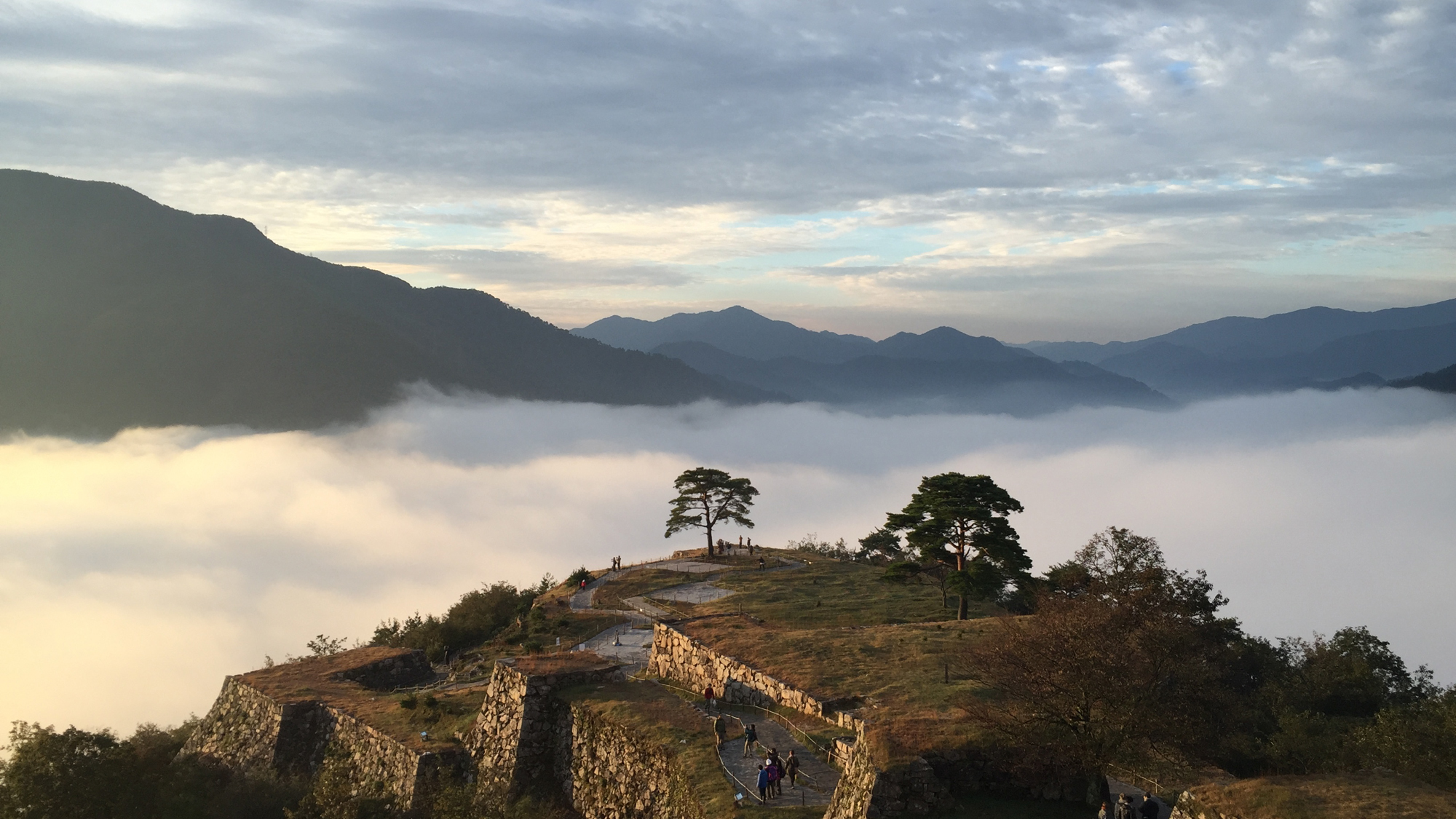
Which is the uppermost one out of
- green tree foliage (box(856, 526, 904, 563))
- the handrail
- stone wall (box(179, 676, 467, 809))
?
the handrail

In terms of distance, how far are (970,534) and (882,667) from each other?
628 inches

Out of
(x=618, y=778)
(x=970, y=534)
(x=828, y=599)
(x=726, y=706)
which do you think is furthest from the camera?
(x=828, y=599)

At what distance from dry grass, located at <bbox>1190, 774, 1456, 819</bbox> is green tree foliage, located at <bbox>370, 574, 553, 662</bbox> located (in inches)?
1682

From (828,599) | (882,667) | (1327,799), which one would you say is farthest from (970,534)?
(1327,799)

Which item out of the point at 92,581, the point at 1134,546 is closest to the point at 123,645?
the point at 92,581

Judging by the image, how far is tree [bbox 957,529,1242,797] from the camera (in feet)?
62.8

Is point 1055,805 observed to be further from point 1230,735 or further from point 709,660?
point 709,660

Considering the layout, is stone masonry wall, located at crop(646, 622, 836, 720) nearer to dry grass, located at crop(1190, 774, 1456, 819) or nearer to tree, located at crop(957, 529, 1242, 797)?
tree, located at crop(957, 529, 1242, 797)

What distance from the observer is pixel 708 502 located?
233 ft

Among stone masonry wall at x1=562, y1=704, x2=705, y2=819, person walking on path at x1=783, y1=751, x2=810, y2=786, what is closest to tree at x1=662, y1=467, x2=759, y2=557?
stone masonry wall at x1=562, y1=704, x2=705, y2=819

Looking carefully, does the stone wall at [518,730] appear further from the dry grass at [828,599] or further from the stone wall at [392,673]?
the dry grass at [828,599]

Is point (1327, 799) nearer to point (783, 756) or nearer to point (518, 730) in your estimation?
point (783, 756)

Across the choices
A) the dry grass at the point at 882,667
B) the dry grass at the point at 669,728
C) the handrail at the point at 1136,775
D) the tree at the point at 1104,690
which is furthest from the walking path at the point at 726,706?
the handrail at the point at 1136,775

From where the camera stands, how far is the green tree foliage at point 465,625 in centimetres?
5209
